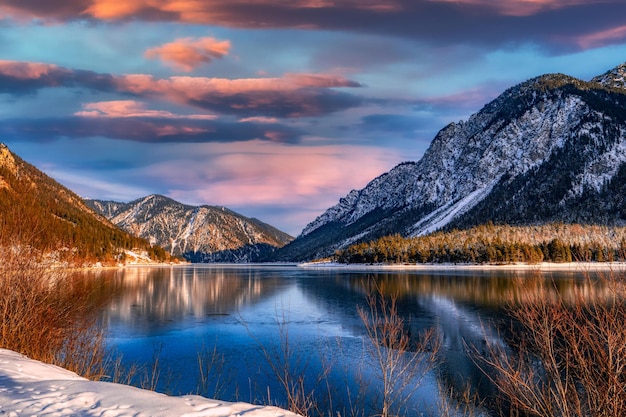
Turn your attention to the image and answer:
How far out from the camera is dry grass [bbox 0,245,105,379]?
48.9 feet

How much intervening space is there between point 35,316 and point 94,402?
339 inches

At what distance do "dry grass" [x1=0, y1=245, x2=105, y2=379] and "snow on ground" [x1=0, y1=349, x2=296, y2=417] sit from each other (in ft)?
18.3

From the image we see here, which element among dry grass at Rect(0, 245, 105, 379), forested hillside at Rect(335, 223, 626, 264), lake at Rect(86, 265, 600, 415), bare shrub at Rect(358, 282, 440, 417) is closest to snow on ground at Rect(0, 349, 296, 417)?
lake at Rect(86, 265, 600, 415)

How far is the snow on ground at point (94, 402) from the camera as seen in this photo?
830cm

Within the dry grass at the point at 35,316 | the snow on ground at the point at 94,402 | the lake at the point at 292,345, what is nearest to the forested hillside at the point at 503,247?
the lake at the point at 292,345

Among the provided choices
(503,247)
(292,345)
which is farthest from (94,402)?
(503,247)

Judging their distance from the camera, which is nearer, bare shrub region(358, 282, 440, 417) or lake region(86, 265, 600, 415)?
bare shrub region(358, 282, 440, 417)

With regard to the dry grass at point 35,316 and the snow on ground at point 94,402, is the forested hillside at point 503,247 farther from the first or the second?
the snow on ground at point 94,402

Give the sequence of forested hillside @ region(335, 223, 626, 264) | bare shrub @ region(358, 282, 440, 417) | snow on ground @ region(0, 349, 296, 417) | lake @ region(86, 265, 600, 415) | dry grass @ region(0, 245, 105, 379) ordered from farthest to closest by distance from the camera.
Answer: forested hillside @ region(335, 223, 626, 264) → lake @ region(86, 265, 600, 415) → dry grass @ region(0, 245, 105, 379) → bare shrub @ region(358, 282, 440, 417) → snow on ground @ region(0, 349, 296, 417)

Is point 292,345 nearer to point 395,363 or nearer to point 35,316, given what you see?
point 35,316

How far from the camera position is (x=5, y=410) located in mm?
8242

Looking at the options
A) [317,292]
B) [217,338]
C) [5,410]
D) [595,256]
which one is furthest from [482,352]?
[595,256]

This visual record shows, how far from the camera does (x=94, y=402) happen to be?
8.75 metres

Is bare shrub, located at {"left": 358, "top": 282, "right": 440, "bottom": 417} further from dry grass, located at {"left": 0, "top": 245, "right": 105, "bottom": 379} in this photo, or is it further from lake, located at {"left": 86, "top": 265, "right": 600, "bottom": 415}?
dry grass, located at {"left": 0, "top": 245, "right": 105, "bottom": 379}
